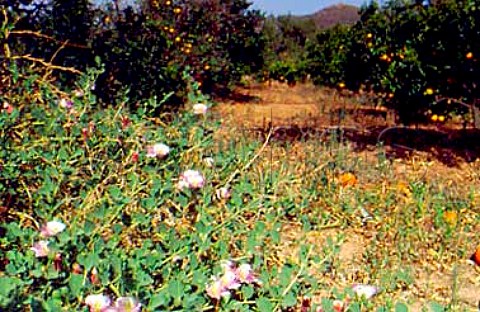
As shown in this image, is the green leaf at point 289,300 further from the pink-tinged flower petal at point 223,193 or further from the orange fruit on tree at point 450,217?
the orange fruit on tree at point 450,217

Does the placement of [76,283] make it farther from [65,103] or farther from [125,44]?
[125,44]

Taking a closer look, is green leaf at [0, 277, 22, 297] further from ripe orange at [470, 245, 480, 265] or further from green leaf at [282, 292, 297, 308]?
Result: ripe orange at [470, 245, 480, 265]

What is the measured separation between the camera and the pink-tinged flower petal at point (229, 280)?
1.68 meters

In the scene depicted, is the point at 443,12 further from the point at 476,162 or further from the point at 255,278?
the point at 255,278

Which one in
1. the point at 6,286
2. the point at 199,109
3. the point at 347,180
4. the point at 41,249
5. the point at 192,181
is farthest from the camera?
the point at 347,180

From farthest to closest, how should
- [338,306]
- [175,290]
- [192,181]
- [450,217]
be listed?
[450,217], [192,181], [338,306], [175,290]

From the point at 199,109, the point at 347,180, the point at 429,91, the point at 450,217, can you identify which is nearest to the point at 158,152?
the point at 199,109

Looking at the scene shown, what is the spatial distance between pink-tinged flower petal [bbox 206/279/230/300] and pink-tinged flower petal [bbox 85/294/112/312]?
268 mm

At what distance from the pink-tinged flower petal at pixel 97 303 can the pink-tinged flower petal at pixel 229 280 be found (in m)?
0.31

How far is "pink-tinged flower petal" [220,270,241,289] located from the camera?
5.50ft

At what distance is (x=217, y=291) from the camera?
1646 millimetres

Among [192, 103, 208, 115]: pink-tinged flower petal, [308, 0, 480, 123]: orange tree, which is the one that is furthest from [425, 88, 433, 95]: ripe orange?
[192, 103, 208, 115]: pink-tinged flower petal

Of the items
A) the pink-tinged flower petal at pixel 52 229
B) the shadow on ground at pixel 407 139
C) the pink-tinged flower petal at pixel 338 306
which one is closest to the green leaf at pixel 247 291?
the pink-tinged flower petal at pixel 338 306

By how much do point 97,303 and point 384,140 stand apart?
18.8 ft
